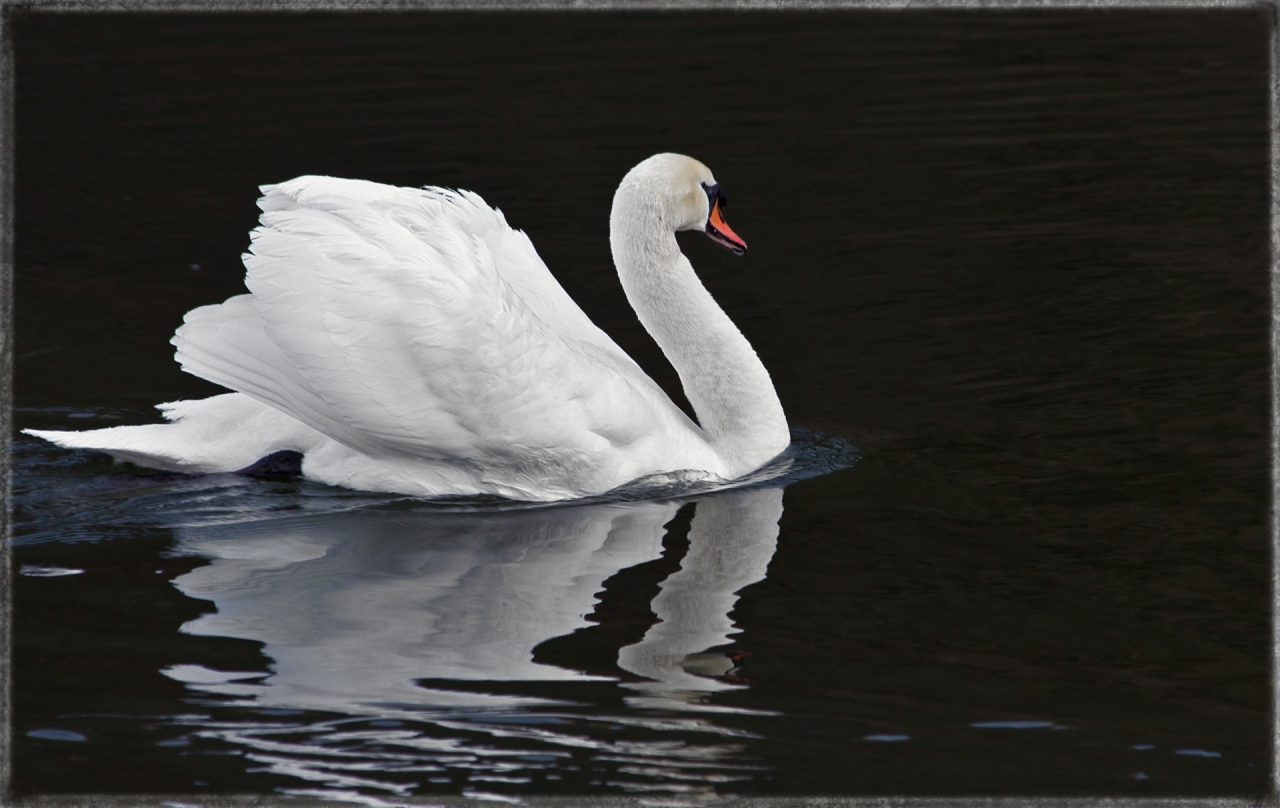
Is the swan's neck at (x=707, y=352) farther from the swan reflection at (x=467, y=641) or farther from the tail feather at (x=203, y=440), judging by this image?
the tail feather at (x=203, y=440)

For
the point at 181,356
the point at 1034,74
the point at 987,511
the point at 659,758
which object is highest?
the point at 1034,74

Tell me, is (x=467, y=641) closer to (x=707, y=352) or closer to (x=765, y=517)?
(x=765, y=517)

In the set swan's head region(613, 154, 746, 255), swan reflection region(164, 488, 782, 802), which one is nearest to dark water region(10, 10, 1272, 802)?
swan reflection region(164, 488, 782, 802)

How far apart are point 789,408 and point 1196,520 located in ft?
7.89

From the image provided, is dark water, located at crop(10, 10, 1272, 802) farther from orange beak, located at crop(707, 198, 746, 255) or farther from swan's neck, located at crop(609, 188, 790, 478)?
orange beak, located at crop(707, 198, 746, 255)

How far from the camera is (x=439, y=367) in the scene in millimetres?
6543

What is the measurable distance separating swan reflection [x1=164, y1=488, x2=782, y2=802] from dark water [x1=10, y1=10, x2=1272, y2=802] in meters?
0.02

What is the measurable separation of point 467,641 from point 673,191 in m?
2.52

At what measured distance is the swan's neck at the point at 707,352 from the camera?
24.0 ft

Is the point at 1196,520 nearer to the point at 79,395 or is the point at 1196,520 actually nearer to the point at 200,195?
the point at 79,395

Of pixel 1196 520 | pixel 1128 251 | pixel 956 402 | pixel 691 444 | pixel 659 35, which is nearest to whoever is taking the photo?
pixel 1196 520

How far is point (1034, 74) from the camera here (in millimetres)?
15812

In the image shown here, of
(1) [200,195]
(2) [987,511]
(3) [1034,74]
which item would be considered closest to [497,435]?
(2) [987,511]

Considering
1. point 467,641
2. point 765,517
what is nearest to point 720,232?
point 765,517
